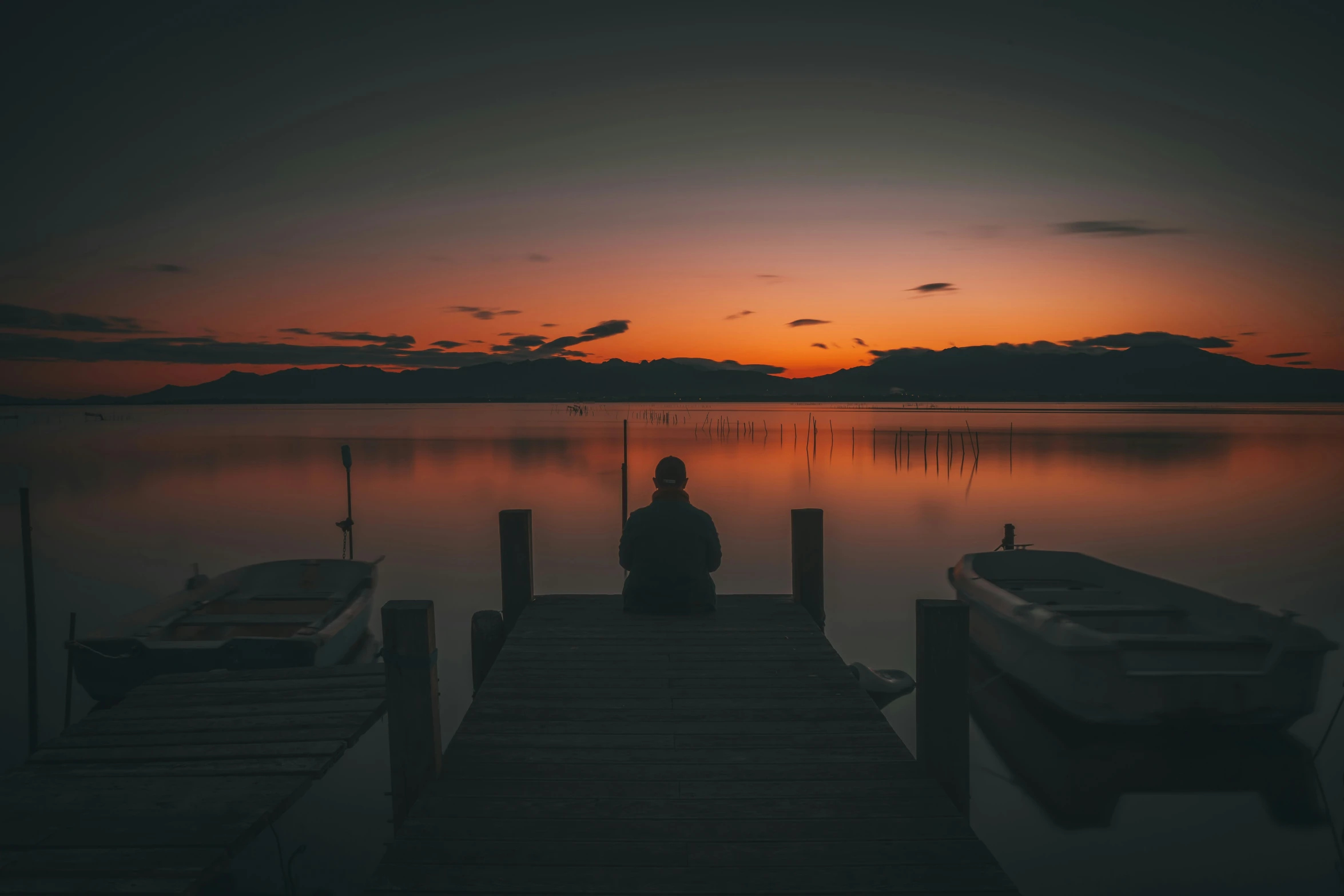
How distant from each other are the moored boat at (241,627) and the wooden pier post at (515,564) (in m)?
2.35

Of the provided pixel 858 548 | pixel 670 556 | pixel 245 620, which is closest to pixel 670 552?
pixel 670 556

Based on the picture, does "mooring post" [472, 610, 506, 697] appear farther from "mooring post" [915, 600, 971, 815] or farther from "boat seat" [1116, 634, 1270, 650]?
"boat seat" [1116, 634, 1270, 650]

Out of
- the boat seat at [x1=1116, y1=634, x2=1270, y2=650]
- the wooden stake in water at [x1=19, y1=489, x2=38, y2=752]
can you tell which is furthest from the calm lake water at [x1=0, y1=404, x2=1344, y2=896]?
the boat seat at [x1=1116, y1=634, x2=1270, y2=650]

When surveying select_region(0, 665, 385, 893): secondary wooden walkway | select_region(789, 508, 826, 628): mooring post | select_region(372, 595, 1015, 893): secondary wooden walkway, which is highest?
select_region(789, 508, 826, 628): mooring post

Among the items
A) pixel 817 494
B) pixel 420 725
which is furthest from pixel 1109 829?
pixel 817 494

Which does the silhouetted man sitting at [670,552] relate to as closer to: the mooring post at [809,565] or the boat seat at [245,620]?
the mooring post at [809,565]

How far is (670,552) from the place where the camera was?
7.57 metres

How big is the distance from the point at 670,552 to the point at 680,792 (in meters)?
3.36

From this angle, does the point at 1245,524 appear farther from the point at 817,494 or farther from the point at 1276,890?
the point at 1276,890

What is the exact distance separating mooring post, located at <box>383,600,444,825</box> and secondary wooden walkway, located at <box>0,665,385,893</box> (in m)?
1.21

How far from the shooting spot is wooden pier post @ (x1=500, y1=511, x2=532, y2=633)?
28.8 feet

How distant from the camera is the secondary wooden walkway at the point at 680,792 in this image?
11.8 feet

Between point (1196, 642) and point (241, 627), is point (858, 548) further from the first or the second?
point (241, 627)

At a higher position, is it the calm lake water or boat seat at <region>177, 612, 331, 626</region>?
boat seat at <region>177, 612, 331, 626</region>
